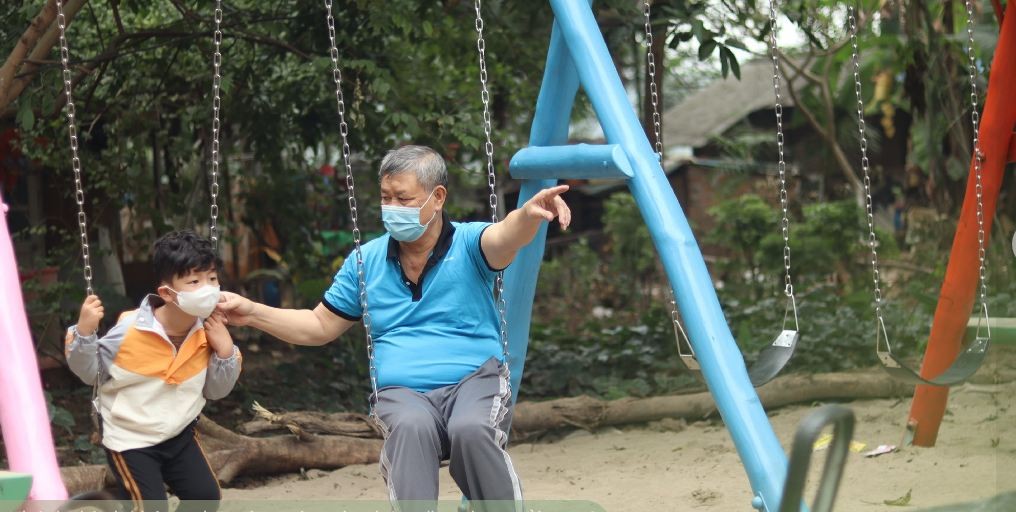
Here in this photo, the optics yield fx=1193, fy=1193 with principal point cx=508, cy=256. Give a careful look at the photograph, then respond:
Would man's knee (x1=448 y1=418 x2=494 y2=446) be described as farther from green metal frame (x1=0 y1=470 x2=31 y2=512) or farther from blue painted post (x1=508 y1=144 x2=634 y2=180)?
green metal frame (x1=0 y1=470 x2=31 y2=512)

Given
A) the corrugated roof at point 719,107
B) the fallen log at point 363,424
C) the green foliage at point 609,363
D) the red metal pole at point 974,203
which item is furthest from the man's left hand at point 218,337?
the corrugated roof at point 719,107

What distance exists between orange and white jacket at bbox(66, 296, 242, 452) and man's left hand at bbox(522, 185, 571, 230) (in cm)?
94

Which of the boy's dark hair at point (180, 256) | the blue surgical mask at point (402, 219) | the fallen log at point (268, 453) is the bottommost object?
Answer: the fallen log at point (268, 453)

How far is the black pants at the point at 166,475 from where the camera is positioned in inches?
126

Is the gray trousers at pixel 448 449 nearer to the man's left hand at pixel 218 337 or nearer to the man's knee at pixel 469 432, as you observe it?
the man's knee at pixel 469 432

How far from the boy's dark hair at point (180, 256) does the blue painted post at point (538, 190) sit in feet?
4.18

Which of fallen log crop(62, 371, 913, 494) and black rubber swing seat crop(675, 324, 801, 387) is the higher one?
black rubber swing seat crop(675, 324, 801, 387)

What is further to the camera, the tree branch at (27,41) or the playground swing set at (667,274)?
the tree branch at (27,41)

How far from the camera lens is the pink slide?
9.97 ft

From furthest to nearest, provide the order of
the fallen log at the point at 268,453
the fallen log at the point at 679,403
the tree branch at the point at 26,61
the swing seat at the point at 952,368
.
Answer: the fallen log at the point at 679,403
the fallen log at the point at 268,453
the tree branch at the point at 26,61
the swing seat at the point at 952,368

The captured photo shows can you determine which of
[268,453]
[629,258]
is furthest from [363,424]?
[629,258]

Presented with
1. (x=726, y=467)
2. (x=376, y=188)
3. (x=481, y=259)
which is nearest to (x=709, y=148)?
(x=376, y=188)

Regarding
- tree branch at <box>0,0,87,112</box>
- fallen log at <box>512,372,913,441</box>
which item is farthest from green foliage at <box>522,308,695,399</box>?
tree branch at <box>0,0,87,112</box>

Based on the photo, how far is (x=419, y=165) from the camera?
338 centimetres
